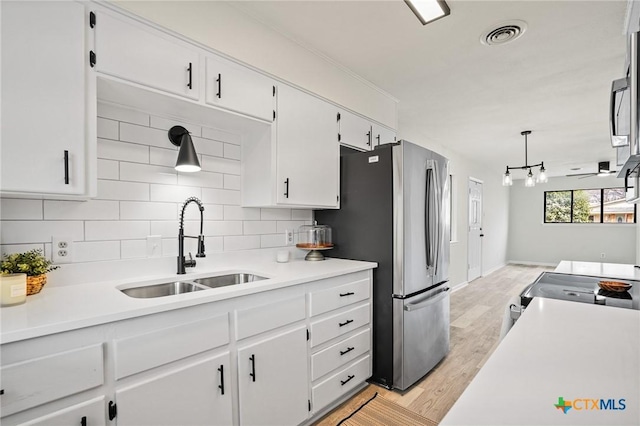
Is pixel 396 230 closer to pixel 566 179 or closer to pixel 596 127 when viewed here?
pixel 596 127

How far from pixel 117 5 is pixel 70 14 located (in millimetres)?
205

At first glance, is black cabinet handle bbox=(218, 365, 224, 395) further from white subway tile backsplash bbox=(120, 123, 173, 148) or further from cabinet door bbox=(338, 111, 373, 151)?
cabinet door bbox=(338, 111, 373, 151)

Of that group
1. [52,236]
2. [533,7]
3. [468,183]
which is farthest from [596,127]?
[52,236]

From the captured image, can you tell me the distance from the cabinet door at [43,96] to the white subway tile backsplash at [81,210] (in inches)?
13.4

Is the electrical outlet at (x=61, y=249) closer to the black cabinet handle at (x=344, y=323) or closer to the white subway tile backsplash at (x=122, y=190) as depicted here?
the white subway tile backsplash at (x=122, y=190)

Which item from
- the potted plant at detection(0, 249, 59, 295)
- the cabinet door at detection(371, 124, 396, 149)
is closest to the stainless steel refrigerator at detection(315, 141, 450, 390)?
the cabinet door at detection(371, 124, 396, 149)

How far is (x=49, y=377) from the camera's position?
1.02 metres

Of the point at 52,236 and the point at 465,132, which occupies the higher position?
the point at 465,132

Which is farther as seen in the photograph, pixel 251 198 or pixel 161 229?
pixel 251 198

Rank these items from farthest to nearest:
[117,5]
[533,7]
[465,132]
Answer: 1. [465,132]
2. [533,7]
3. [117,5]

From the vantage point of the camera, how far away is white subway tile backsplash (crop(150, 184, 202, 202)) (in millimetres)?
1883

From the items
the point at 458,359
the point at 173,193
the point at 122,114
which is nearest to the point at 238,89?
the point at 122,114

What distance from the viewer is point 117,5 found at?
1437 mm

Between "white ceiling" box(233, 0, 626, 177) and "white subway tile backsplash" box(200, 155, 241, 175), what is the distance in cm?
96
